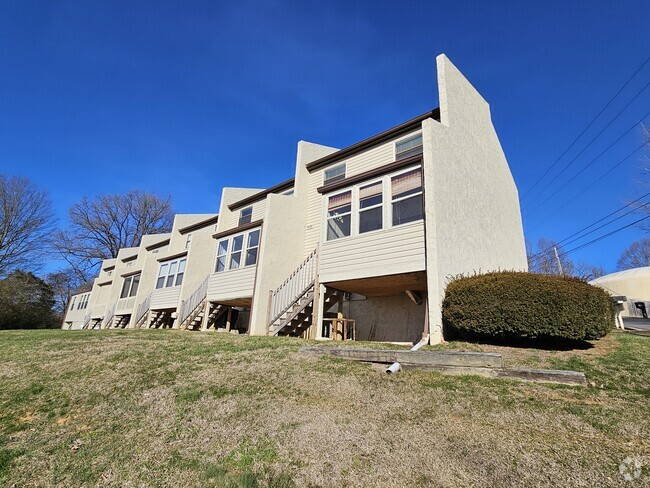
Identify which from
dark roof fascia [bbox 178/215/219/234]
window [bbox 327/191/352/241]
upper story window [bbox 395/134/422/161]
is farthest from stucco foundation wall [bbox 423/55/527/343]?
dark roof fascia [bbox 178/215/219/234]

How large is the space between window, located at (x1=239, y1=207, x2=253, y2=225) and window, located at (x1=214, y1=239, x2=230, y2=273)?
2.29 m

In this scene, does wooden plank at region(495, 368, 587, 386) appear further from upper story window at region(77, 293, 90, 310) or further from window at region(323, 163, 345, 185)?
upper story window at region(77, 293, 90, 310)

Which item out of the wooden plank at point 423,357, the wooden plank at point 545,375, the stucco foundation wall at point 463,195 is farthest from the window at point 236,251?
the wooden plank at point 545,375

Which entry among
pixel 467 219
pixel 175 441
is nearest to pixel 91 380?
pixel 175 441

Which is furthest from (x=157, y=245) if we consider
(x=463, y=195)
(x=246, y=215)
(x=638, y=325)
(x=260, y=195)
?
(x=638, y=325)

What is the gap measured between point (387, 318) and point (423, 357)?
732 centimetres

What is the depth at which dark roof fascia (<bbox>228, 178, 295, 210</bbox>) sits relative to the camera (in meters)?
16.8

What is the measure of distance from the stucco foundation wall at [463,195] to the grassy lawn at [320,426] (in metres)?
3.62

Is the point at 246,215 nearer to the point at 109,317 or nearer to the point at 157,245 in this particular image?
the point at 157,245

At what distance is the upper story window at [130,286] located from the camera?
25.0m

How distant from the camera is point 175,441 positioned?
3514 millimetres

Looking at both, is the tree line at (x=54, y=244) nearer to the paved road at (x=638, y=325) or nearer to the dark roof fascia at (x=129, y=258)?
the dark roof fascia at (x=129, y=258)

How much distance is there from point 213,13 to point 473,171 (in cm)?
1040

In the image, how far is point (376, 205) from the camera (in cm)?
1073
